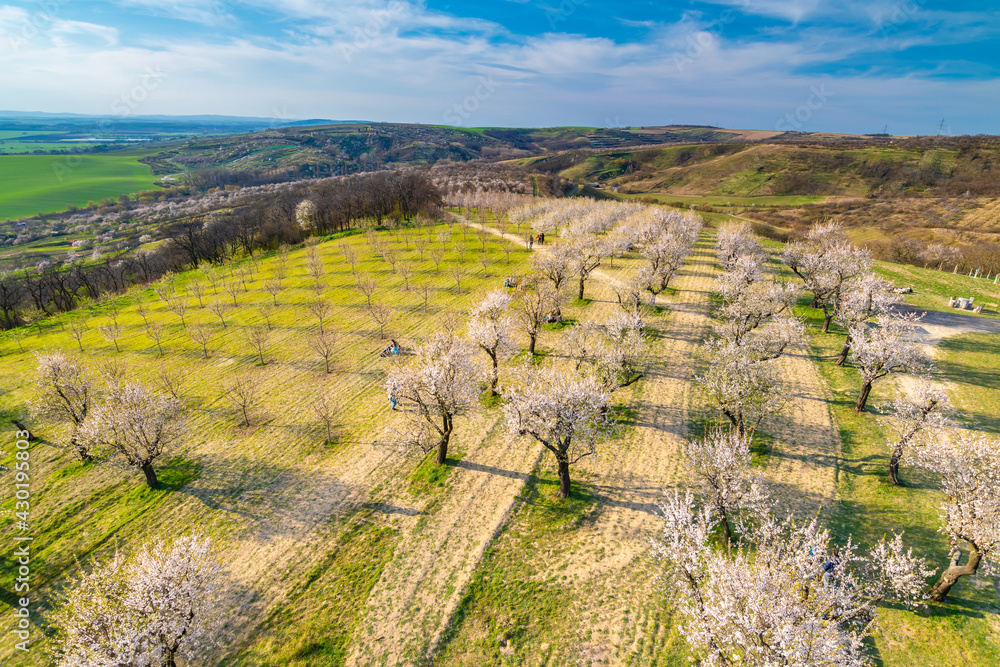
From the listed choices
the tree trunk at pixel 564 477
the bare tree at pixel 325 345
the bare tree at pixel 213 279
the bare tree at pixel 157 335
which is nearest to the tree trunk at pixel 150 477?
the bare tree at pixel 325 345

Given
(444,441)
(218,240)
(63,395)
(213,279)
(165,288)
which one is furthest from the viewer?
(218,240)

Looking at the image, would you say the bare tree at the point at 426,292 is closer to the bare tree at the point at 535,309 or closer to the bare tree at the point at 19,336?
the bare tree at the point at 535,309

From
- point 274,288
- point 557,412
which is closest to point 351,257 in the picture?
point 274,288

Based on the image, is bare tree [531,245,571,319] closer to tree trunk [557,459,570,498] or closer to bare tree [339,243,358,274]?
Result: tree trunk [557,459,570,498]

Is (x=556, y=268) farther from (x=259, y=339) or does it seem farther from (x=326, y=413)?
(x=259, y=339)

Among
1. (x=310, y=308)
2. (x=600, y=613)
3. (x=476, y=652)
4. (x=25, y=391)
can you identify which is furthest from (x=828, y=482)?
(x=25, y=391)

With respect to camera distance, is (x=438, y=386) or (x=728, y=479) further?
(x=438, y=386)

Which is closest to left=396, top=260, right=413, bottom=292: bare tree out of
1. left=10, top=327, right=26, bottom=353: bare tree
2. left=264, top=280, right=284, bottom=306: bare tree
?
left=264, top=280, right=284, bottom=306: bare tree
